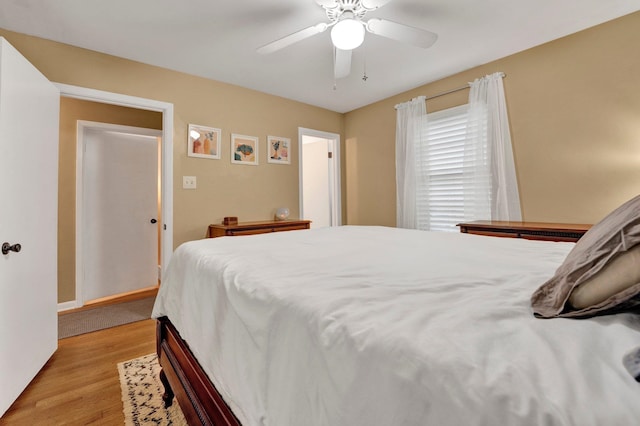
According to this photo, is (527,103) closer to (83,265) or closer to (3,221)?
(3,221)

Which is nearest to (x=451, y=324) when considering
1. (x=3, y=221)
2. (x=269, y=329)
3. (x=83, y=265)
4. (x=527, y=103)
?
(x=269, y=329)

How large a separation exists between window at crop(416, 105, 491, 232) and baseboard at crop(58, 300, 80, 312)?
393cm

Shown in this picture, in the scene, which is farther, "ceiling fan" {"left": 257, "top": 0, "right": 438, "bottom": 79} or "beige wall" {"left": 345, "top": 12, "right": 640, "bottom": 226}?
"beige wall" {"left": 345, "top": 12, "right": 640, "bottom": 226}

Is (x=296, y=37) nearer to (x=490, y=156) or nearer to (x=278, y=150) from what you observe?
(x=278, y=150)

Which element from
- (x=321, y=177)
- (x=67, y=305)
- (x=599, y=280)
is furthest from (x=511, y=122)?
(x=67, y=305)

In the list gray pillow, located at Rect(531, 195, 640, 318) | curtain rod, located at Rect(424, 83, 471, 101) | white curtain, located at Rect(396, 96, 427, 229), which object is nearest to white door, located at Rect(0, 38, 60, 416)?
gray pillow, located at Rect(531, 195, 640, 318)

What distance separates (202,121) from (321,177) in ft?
7.01

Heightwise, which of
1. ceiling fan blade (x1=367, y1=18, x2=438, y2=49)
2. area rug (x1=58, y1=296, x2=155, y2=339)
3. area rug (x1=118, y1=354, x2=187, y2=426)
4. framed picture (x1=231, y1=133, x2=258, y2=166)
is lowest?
area rug (x1=118, y1=354, x2=187, y2=426)

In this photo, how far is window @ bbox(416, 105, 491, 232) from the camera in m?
2.92

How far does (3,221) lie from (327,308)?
196cm

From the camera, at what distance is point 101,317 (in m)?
2.79

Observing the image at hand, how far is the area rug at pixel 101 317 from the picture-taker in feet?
8.27

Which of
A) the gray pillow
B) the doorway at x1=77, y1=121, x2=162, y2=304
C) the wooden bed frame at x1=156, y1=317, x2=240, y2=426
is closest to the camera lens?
→ the gray pillow

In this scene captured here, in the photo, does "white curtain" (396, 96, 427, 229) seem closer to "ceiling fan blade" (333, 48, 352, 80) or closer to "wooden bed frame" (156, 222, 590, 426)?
"ceiling fan blade" (333, 48, 352, 80)
